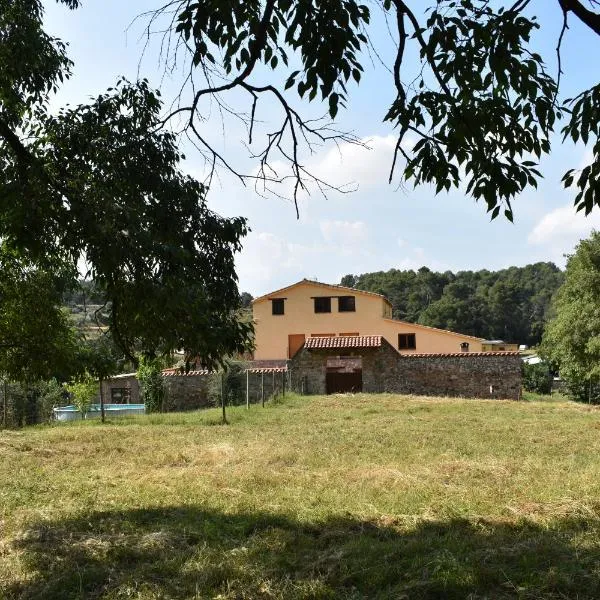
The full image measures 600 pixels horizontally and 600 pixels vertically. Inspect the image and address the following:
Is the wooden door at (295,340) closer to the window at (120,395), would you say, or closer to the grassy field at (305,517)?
the window at (120,395)

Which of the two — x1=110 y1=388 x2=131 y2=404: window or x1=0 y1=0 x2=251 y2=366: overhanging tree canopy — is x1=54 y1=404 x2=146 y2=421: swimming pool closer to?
x1=110 y1=388 x2=131 y2=404: window

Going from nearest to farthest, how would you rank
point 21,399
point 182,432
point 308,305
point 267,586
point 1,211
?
point 1,211 < point 267,586 < point 182,432 < point 21,399 < point 308,305

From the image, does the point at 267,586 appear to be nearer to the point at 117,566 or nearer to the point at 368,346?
the point at 117,566

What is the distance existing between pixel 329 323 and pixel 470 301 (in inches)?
1277

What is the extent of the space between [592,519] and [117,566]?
4223mm

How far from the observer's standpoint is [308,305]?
3762 cm

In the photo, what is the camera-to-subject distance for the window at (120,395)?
29250mm

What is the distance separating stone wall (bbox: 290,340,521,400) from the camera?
26.3 metres

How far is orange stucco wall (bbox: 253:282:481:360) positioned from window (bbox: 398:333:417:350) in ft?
0.60

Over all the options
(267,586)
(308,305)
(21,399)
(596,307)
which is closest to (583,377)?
(596,307)

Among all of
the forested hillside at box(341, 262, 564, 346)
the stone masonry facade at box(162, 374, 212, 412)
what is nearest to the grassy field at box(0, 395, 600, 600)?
the stone masonry facade at box(162, 374, 212, 412)

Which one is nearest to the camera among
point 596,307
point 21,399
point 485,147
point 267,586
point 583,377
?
point 485,147

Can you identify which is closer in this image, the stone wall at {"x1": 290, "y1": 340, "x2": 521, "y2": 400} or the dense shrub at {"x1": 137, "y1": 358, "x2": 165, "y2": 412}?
the dense shrub at {"x1": 137, "y1": 358, "x2": 165, "y2": 412}

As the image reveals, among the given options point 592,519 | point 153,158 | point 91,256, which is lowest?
point 592,519
